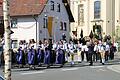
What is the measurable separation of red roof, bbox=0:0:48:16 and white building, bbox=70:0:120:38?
21391 millimetres

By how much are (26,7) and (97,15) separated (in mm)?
25189

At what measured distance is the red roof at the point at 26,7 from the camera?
170ft

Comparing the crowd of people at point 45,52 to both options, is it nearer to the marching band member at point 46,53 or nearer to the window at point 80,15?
the marching band member at point 46,53

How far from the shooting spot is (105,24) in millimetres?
74812

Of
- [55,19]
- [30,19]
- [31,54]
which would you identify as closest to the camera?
[31,54]

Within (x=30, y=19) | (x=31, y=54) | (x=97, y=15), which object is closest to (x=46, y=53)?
(x=31, y=54)

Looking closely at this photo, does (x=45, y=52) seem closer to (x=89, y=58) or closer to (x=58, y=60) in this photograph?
(x=58, y=60)

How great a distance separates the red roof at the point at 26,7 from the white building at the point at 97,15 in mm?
21391

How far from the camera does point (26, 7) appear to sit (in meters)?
53.2

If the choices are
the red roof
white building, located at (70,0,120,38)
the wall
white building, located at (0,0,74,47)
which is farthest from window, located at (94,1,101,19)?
the red roof

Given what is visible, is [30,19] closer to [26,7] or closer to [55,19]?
[26,7]

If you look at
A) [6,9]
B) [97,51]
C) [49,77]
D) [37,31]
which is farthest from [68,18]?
[6,9]

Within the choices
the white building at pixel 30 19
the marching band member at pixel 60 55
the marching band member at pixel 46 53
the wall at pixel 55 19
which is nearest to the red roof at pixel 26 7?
the white building at pixel 30 19

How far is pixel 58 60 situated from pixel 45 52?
46.2 inches
